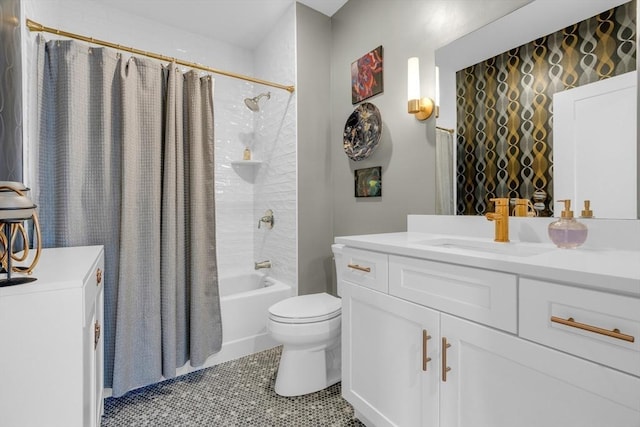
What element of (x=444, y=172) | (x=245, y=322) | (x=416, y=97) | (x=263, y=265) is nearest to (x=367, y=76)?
(x=416, y=97)

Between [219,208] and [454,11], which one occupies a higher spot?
[454,11]

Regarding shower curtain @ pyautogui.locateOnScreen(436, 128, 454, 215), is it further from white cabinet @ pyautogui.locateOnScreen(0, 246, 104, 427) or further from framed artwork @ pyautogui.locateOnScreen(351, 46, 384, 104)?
white cabinet @ pyautogui.locateOnScreen(0, 246, 104, 427)

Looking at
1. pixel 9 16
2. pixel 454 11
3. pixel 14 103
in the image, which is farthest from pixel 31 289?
pixel 454 11

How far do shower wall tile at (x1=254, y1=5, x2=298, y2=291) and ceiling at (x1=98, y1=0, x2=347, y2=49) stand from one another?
116mm

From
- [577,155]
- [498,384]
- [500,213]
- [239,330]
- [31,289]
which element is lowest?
[239,330]

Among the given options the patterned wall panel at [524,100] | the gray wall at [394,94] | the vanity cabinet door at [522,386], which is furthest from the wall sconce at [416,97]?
the vanity cabinet door at [522,386]

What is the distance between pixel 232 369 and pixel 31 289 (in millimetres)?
1516

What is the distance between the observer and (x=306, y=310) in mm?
1737

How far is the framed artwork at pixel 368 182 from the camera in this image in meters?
2.03

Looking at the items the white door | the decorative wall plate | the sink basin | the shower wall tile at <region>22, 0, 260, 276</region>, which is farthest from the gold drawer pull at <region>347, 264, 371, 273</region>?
the shower wall tile at <region>22, 0, 260, 276</region>

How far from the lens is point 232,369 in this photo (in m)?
1.98

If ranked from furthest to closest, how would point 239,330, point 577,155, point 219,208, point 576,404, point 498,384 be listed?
point 219,208, point 239,330, point 577,155, point 498,384, point 576,404

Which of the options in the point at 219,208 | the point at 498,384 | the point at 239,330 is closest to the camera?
the point at 498,384

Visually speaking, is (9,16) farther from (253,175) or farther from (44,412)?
(253,175)
